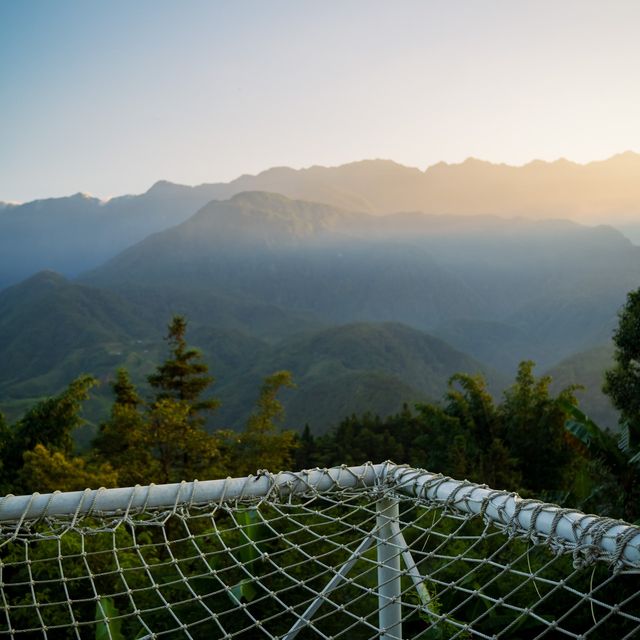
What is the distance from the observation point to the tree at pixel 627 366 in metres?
8.50

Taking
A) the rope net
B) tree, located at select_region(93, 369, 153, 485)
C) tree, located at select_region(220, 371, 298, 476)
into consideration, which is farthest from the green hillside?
the rope net

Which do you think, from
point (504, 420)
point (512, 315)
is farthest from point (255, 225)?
point (504, 420)

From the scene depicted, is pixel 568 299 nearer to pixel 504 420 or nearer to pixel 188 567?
pixel 504 420

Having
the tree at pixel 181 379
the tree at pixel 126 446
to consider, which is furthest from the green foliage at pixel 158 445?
the tree at pixel 181 379

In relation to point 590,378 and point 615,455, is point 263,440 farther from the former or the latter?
point 590,378

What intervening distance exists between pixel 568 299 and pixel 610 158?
94892 mm

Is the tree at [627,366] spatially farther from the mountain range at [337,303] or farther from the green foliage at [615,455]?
the mountain range at [337,303]

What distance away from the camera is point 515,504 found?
1225 mm

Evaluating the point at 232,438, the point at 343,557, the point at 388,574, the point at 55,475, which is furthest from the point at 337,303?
the point at 388,574

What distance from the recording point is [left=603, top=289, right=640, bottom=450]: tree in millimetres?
8500

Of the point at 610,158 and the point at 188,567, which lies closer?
the point at 188,567

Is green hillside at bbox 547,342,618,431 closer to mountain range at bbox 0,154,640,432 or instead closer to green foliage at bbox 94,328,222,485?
mountain range at bbox 0,154,640,432

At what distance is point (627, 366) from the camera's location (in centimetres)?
875

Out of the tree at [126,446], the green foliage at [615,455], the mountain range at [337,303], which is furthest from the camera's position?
the mountain range at [337,303]
